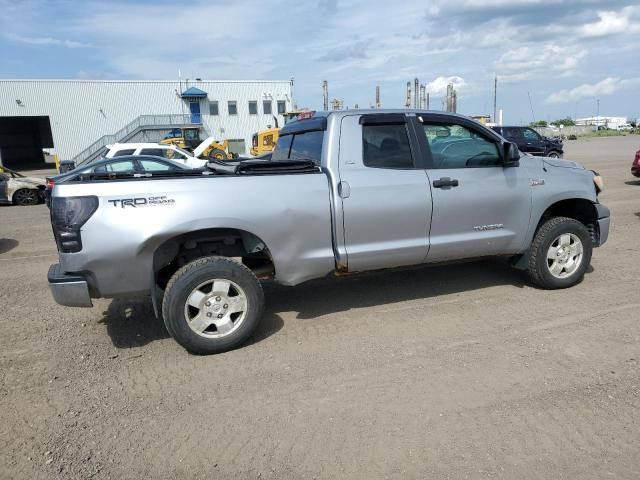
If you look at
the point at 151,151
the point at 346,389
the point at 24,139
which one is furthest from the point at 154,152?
the point at 24,139

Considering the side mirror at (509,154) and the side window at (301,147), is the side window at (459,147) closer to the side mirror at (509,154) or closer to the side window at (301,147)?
the side mirror at (509,154)

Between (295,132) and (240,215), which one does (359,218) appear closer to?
(240,215)

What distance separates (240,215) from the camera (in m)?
4.03

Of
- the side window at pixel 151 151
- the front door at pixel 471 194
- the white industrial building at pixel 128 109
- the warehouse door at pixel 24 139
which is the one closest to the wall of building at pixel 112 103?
the white industrial building at pixel 128 109

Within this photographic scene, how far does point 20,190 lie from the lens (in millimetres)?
14914

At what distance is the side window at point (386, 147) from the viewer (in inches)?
180

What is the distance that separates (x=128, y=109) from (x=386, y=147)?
155 ft

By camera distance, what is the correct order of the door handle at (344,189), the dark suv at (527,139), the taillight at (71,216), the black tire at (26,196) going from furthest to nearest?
1. the dark suv at (527,139)
2. the black tire at (26,196)
3. the door handle at (344,189)
4. the taillight at (71,216)

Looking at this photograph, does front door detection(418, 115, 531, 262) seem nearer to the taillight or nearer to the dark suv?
the taillight

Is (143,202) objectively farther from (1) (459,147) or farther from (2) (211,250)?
(1) (459,147)

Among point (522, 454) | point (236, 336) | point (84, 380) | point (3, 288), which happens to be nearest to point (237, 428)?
point (236, 336)

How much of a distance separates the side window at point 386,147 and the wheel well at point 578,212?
1855mm

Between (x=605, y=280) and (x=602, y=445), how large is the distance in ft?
11.0

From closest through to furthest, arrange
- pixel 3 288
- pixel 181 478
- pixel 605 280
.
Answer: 1. pixel 181 478
2. pixel 605 280
3. pixel 3 288
